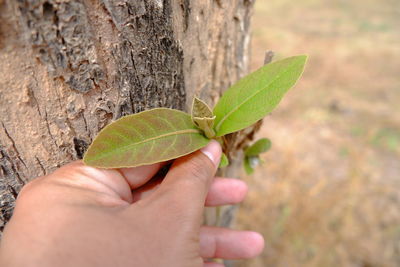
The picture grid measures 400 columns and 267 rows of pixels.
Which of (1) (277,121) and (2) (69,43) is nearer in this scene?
(2) (69,43)

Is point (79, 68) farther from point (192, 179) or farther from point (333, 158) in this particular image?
point (333, 158)

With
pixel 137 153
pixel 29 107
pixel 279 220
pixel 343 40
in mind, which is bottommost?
pixel 279 220

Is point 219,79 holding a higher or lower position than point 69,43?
lower

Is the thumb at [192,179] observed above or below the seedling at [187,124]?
below

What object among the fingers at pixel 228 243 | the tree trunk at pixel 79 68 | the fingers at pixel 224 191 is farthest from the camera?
the fingers at pixel 228 243

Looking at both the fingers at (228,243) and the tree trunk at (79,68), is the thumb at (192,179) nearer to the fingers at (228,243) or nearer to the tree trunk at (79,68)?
the tree trunk at (79,68)

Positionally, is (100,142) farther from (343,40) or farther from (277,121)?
(343,40)

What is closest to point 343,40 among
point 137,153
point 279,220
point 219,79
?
point 279,220

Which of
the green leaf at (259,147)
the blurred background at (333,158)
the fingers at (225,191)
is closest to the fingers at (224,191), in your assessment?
the fingers at (225,191)
